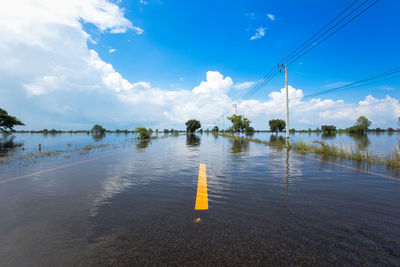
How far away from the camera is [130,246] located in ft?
7.62

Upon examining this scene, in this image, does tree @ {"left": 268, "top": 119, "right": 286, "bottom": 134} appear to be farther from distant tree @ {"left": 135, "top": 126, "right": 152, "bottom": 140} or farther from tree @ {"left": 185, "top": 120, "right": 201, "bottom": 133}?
distant tree @ {"left": 135, "top": 126, "right": 152, "bottom": 140}

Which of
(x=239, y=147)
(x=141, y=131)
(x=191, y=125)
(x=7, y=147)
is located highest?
(x=191, y=125)

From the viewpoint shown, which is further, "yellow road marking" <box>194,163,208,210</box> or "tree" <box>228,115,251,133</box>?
"tree" <box>228,115,251,133</box>

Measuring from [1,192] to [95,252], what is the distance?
17.1 feet

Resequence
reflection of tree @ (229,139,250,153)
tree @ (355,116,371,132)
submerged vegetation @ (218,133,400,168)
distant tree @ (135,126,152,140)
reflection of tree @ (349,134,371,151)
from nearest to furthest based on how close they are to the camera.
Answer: submerged vegetation @ (218,133,400,168) < reflection of tree @ (229,139,250,153) < reflection of tree @ (349,134,371,151) < distant tree @ (135,126,152,140) < tree @ (355,116,371,132)

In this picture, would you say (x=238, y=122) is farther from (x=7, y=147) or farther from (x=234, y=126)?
(x=7, y=147)

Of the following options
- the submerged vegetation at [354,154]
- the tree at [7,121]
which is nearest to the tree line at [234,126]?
the tree at [7,121]

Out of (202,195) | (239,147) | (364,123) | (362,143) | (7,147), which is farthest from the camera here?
(364,123)

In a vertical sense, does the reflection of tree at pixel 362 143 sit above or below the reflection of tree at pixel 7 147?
above

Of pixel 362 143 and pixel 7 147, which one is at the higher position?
pixel 362 143

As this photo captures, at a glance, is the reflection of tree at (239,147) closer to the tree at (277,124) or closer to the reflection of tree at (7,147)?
the reflection of tree at (7,147)

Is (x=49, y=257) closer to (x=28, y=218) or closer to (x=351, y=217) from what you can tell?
(x=28, y=218)

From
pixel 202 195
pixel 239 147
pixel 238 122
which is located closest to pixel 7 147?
pixel 239 147

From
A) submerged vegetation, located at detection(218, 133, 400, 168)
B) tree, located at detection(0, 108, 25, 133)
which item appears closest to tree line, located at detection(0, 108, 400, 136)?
tree, located at detection(0, 108, 25, 133)
